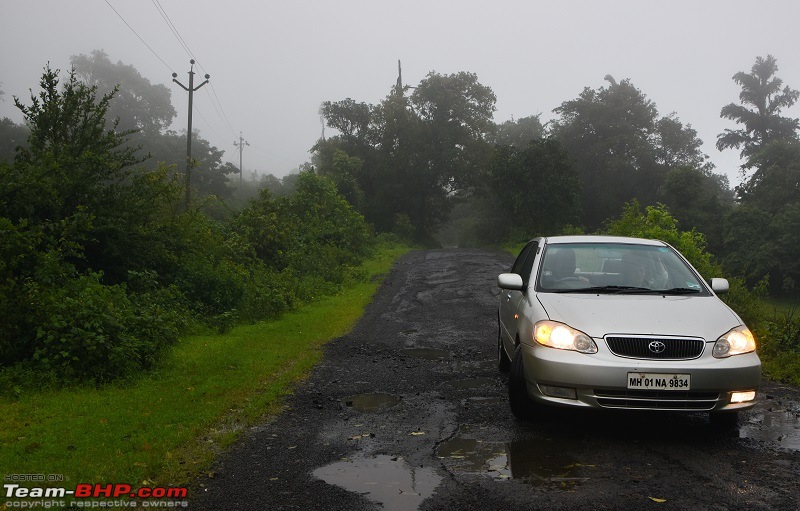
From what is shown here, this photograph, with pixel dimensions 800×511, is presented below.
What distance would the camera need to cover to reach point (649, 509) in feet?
13.2

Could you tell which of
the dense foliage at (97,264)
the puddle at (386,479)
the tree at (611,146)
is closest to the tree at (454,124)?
the tree at (611,146)

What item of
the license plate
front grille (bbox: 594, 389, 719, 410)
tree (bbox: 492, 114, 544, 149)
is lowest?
front grille (bbox: 594, 389, 719, 410)

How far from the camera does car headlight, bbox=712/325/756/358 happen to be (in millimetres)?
5312

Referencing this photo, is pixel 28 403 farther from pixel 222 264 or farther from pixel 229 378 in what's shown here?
pixel 222 264

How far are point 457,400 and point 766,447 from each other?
290 centimetres

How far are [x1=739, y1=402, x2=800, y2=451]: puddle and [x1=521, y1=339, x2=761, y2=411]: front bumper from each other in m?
0.47

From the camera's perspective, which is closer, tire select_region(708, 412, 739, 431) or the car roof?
tire select_region(708, 412, 739, 431)

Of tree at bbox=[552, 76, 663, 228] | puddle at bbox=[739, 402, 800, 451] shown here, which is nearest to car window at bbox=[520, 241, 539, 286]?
puddle at bbox=[739, 402, 800, 451]

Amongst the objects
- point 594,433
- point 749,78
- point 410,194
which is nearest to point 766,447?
point 594,433

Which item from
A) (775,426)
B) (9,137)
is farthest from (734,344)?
(9,137)

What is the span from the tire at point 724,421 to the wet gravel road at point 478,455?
8 cm

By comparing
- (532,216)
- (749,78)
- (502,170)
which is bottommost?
(532,216)

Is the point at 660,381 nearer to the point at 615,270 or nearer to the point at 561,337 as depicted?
the point at 561,337

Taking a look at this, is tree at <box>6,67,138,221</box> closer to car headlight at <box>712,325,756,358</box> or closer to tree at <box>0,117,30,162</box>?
car headlight at <box>712,325,756,358</box>
